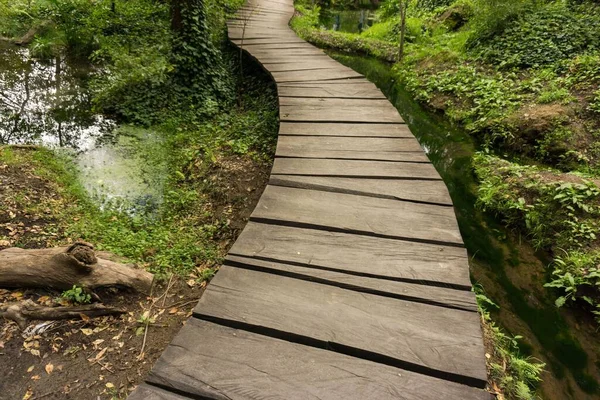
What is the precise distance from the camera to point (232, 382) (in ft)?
5.25

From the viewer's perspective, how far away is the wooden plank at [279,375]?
1580 mm

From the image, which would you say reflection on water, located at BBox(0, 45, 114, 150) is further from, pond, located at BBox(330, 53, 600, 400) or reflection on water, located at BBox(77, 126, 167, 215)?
pond, located at BBox(330, 53, 600, 400)

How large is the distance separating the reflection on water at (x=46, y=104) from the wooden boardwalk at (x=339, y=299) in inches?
132

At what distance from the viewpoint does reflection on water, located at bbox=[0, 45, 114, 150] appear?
5.11 m

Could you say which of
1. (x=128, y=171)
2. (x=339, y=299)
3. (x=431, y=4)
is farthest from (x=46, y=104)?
(x=431, y=4)

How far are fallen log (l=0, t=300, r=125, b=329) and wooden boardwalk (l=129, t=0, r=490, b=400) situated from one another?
1.25m

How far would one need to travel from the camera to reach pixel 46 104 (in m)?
5.95

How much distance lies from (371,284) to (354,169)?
1454 mm

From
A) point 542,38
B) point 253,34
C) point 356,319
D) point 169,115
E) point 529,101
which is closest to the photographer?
point 356,319

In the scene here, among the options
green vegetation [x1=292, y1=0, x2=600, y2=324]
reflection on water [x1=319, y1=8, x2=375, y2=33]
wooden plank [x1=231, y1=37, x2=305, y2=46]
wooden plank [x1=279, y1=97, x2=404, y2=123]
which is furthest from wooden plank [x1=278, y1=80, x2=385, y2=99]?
reflection on water [x1=319, y1=8, x2=375, y2=33]

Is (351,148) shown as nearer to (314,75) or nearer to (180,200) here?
(180,200)

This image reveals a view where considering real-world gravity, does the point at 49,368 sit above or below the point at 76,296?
below

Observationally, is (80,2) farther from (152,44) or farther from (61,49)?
(152,44)

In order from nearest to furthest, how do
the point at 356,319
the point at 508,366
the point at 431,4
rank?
the point at 356,319, the point at 508,366, the point at 431,4
